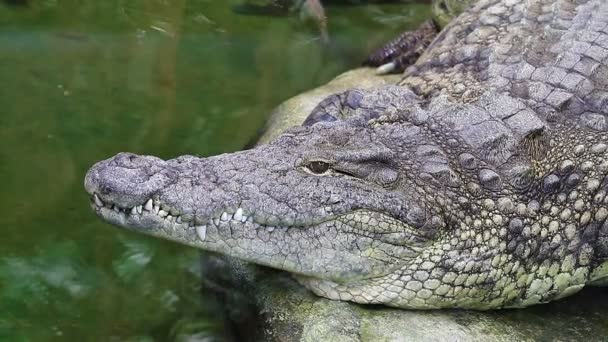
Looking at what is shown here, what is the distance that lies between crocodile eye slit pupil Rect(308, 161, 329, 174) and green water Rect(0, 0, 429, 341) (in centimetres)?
81

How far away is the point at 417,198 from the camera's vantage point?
10.3ft

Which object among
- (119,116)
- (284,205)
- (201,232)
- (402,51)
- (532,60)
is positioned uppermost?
(532,60)

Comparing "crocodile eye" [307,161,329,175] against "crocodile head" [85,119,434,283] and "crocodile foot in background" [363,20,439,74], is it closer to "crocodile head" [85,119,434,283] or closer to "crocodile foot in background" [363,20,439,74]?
"crocodile head" [85,119,434,283]

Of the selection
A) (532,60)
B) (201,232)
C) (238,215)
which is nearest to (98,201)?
(201,232)

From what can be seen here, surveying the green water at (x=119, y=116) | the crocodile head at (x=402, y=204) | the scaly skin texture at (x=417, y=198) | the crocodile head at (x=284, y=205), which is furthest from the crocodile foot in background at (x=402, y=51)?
the crocodile head at (x=284, y=205)

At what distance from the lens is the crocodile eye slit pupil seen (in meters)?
3.12

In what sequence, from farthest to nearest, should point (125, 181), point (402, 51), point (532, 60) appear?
1. point (402, 51)
2. point (532, 60)
3. point (125, 181)

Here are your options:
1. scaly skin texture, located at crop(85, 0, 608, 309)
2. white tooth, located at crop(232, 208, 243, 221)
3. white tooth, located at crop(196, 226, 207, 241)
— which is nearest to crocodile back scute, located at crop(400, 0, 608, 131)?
scaly skin texture, located at crop(85, 0, 608, 309)

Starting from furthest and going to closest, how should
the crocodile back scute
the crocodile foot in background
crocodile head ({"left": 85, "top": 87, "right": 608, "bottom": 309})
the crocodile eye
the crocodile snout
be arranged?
the crocodile foot in background < the crocodile back scute < the crocodile eye < crocodile head ({"left": 85, "top": 87, "right": 608, "bottom": 309}) < the crocodile snout

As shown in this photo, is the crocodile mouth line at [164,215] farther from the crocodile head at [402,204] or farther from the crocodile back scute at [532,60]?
the crocodile back scute at [532,60]

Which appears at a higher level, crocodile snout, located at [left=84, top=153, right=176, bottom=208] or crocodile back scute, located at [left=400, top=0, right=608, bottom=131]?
crocodile back scute, located at [left=400, top=0, right=608, bottom=131]

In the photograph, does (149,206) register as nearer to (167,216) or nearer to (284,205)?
(167,216)

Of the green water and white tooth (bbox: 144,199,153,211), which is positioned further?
the green water

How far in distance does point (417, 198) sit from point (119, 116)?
7.04ft
